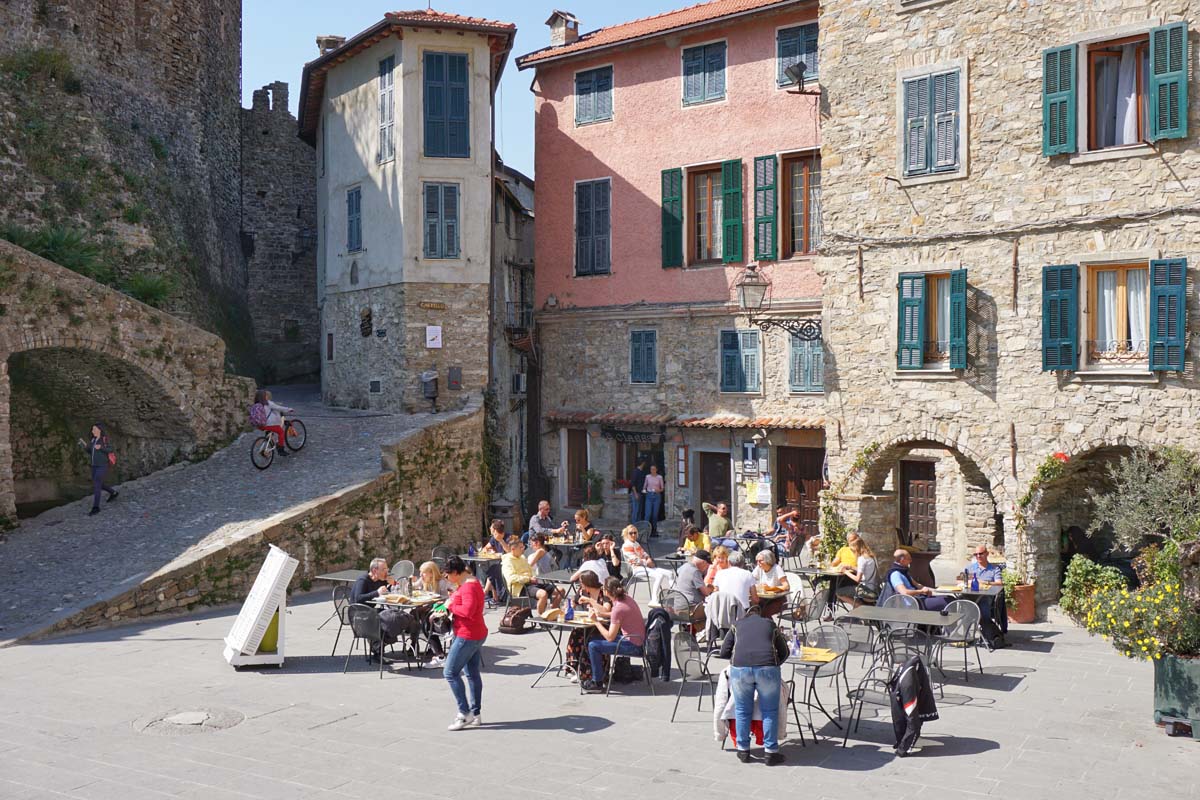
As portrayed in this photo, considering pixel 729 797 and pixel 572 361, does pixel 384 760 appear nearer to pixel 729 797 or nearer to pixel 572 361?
pixel 729 797

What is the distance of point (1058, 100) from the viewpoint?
642 inches

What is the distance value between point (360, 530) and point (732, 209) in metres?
11.0

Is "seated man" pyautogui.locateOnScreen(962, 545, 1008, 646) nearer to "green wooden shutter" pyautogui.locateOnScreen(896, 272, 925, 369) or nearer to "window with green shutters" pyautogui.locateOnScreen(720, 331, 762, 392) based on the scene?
"green wooden shutter" pyautogui.locateOnScreen(896, 272, 925, 369)

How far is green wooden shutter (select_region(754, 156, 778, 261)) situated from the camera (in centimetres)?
2411

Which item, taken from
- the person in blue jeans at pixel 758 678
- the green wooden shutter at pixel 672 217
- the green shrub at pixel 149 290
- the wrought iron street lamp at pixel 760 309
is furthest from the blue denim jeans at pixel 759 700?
the green wooden shutter at pixel 672 217

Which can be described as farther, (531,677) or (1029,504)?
(1029,504)

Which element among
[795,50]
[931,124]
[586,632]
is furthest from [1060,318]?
[795,50]

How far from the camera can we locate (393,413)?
25.4 metres

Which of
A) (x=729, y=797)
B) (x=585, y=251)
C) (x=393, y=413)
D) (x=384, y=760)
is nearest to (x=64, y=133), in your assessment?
(x=393, y=413)

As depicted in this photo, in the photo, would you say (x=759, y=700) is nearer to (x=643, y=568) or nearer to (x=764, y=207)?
(x=643, y=568)

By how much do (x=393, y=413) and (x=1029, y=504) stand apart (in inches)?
558

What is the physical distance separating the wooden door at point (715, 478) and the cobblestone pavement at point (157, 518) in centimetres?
656

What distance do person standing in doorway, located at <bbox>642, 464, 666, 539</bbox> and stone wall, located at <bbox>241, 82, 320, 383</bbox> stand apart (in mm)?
15185

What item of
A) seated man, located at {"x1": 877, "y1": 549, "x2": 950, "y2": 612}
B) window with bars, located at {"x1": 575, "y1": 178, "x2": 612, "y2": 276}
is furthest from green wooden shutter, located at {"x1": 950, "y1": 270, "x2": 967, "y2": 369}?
window with bars, located at {"x1": 575, "y1": 178, "x2": 612, "y2": 276}
